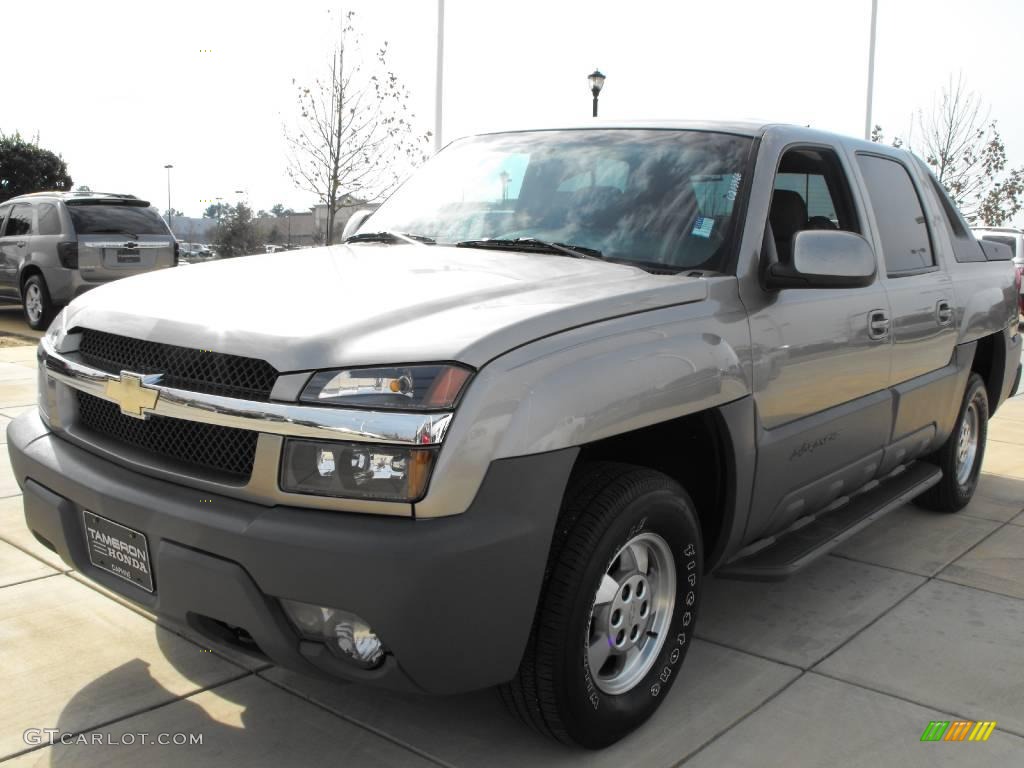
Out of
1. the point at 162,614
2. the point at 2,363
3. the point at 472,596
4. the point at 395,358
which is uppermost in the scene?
the point at 395,358

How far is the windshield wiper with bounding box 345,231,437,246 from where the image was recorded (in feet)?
12.4

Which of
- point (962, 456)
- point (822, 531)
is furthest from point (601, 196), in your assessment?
point (962, 456)

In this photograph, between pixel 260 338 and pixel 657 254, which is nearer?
pixel 260 338

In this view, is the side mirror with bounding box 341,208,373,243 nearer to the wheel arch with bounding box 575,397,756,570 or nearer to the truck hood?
the truck hood

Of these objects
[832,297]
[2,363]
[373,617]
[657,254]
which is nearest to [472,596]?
[373,617]

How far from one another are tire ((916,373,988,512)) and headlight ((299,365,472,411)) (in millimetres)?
3736

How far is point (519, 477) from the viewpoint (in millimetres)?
2371

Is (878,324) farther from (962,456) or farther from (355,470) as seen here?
(355,470)

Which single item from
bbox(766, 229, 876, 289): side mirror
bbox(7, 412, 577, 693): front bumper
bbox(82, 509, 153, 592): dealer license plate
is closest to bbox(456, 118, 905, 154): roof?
bbox(766, 229, 876, 289): side mirror

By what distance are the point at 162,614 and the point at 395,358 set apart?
0.92 metres

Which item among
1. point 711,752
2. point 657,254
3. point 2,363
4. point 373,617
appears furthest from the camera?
point 2,363

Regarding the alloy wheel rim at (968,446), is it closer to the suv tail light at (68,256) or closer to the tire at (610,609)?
the tire at (610,609)

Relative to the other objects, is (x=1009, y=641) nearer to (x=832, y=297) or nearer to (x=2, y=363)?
(x=832, y=297)

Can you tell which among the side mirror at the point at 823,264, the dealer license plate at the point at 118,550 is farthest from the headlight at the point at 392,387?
the side mirror at the point at 823,264
